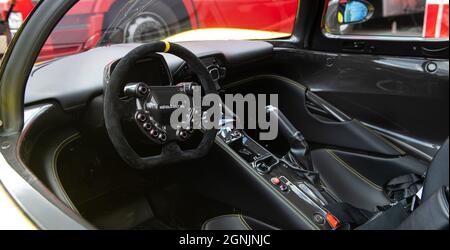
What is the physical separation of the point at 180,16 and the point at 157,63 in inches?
60.2

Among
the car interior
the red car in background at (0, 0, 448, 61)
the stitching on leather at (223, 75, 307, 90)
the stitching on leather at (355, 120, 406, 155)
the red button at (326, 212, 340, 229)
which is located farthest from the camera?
the stitching on leather at (223, 75, 307, 90)

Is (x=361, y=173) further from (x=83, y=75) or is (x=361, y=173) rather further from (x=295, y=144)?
(x=83, y=75)

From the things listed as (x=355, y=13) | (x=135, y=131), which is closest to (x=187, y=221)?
(x=135, y=131)

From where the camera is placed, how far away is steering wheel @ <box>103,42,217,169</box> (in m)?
1.55

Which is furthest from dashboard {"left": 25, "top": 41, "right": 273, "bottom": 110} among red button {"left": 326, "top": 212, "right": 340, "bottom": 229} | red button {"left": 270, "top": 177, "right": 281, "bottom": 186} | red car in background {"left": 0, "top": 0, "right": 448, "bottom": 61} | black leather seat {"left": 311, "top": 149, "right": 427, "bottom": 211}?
black leather seat {"left": 311, "top": 149, "right": 427, "bottom": 211}

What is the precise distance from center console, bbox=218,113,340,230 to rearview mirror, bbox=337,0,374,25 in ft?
2.95

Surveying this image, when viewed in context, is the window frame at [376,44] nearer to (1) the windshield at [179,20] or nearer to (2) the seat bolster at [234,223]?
(1) the windshield at [179,20]

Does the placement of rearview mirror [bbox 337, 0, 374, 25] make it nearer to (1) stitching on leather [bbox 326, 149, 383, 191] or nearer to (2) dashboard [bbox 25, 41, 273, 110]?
(1) stitching on leather [bbox 326, 149, 383, 191]

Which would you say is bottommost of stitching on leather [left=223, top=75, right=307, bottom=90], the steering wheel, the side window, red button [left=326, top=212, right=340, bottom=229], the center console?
red button [left=326, top=212, right=340, bottom=229]

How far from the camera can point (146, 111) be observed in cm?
166

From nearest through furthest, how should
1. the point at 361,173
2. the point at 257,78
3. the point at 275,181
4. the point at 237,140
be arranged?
the point at 275,181 < the point at 237,140 < the point at 361,173 < the point at 257,78

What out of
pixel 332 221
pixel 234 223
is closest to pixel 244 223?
pixel 234 223

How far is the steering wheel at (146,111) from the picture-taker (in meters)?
1.55

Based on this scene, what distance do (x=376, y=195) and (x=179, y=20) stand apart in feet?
6.06
